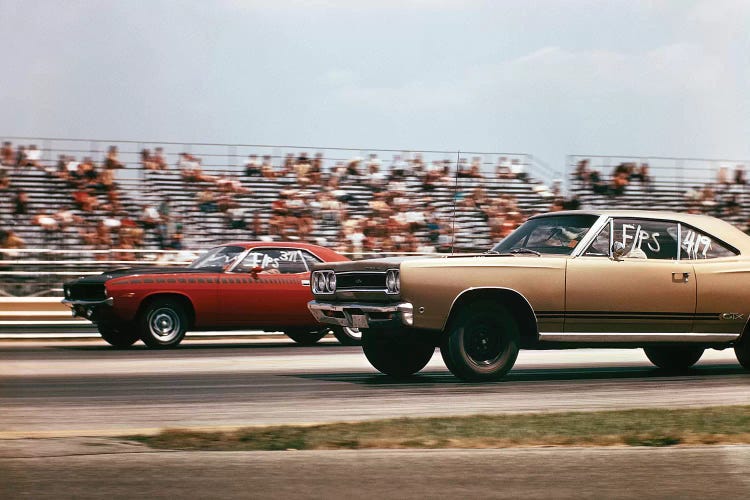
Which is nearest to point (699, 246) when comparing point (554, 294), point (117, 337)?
point (554, 294)

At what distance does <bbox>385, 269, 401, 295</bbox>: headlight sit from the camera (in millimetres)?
10281

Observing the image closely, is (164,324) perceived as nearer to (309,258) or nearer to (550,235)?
(309,258)

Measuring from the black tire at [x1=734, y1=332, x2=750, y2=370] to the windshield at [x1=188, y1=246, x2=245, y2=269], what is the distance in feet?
24.6

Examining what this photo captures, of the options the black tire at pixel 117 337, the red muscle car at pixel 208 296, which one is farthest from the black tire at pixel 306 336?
the black tire at pixel 117 337

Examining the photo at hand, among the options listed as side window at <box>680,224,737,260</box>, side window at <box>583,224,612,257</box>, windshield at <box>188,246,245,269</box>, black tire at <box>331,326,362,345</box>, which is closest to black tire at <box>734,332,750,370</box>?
side window at <box>680,224,737,260</box>

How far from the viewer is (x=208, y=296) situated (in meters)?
15.9

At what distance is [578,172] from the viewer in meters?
25.2

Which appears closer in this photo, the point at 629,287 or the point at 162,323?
the point at 629,287

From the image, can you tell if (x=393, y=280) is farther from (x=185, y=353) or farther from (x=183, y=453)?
(x=185, y=353)

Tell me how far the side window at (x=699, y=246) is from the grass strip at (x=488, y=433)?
3343 mm

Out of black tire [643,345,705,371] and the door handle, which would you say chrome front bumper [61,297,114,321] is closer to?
black tire [643,345,705,371]

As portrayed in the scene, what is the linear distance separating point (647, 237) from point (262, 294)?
6573 mm

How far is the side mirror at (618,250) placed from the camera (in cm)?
1102

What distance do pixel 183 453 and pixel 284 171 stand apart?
18.1m
